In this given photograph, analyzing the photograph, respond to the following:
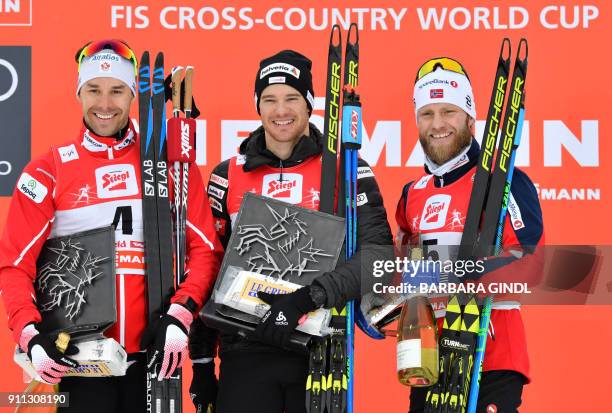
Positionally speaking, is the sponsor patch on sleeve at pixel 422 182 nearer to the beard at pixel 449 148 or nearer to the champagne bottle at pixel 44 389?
the beard at pixel 449 148

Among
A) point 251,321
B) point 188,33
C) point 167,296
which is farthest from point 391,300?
point 188,33

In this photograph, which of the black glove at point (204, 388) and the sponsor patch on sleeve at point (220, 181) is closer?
the black glove at point (204, 388)

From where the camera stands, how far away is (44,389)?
3.57m

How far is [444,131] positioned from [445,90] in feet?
0.50

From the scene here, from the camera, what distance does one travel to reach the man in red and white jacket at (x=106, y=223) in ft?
11.6

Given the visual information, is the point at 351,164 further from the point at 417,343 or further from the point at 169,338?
the point at 169,338

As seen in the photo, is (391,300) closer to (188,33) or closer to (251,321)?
(251,321)

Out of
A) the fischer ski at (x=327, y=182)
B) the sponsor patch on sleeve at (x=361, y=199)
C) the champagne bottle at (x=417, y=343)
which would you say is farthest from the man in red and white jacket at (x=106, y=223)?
the champagne bottle at (x=417, y=343)

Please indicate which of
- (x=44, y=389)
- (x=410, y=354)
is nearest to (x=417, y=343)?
(x=410, y=354)

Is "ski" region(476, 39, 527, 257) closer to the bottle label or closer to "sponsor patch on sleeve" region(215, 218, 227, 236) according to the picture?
the bottle label

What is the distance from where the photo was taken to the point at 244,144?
3.98 m

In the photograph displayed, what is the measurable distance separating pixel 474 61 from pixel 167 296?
215 cm

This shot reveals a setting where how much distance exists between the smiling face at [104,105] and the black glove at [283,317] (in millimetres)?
868

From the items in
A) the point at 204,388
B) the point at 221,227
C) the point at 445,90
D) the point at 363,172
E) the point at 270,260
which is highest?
the point at 445,90
